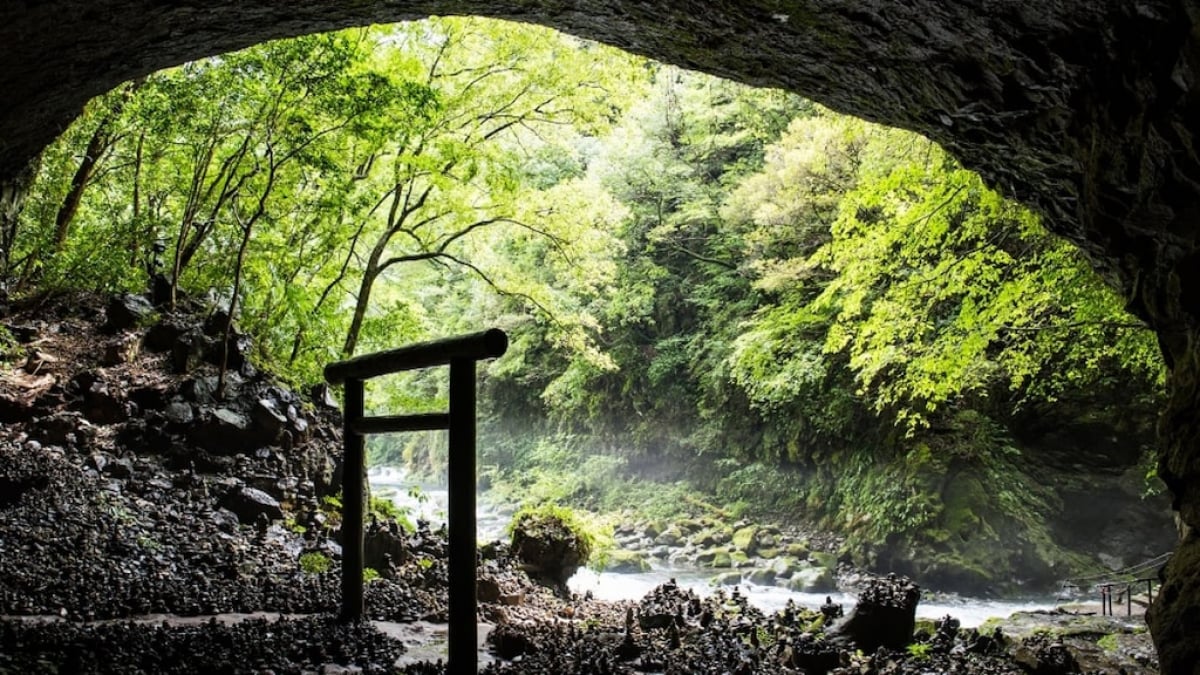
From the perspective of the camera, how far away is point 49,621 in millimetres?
4645

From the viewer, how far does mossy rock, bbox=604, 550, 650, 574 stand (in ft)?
51.9

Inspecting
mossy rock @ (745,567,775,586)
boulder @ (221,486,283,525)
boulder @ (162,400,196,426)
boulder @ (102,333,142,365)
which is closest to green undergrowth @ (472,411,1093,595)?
mossy rock @ (745,567,775,586)

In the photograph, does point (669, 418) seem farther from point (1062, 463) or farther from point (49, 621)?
point (49, 621)

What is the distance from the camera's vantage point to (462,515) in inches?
164

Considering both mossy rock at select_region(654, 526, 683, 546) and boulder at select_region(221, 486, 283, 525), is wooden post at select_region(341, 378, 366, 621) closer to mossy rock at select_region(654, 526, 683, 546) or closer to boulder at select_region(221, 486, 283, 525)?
boulder at select_region(221, 486, 283, 525)

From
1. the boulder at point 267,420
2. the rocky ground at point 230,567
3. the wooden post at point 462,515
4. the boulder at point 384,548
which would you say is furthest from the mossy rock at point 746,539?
the wooden post at point 462,515

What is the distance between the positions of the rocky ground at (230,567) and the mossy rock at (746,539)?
6.51 metres

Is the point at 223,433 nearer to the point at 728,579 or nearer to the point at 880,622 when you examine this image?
the point at 880,622

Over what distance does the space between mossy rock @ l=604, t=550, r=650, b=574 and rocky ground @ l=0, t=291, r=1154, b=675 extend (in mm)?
5966

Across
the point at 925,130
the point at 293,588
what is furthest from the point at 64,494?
the point at 925,130

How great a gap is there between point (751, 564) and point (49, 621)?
43.3ft

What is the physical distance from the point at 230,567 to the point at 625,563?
1048cm

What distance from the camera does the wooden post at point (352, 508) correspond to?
5684mm

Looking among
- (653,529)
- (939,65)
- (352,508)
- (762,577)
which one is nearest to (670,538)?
(653,529)
